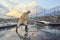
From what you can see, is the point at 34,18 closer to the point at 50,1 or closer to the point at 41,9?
the point at 41,9

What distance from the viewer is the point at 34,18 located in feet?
18.9

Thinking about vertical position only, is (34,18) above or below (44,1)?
below

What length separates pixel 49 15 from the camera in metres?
5.82

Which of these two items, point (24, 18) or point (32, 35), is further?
point (24, 18)

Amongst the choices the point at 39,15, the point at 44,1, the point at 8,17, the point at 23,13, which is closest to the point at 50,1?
the point at 44,1

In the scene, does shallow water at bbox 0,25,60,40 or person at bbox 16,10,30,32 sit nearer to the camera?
shallow water at bbox 0,25,60,40

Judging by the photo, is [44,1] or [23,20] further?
[44,1]

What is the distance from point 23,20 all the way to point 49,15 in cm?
104

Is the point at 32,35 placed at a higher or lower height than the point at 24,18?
lower

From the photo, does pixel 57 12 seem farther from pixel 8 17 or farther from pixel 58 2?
pixel 8 17

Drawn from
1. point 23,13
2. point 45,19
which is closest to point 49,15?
point 45,19

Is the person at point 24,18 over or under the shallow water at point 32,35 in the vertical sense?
over

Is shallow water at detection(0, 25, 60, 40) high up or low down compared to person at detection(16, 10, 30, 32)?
down

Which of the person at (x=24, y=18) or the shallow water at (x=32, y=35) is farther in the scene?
the person at (x=24, y=18)
